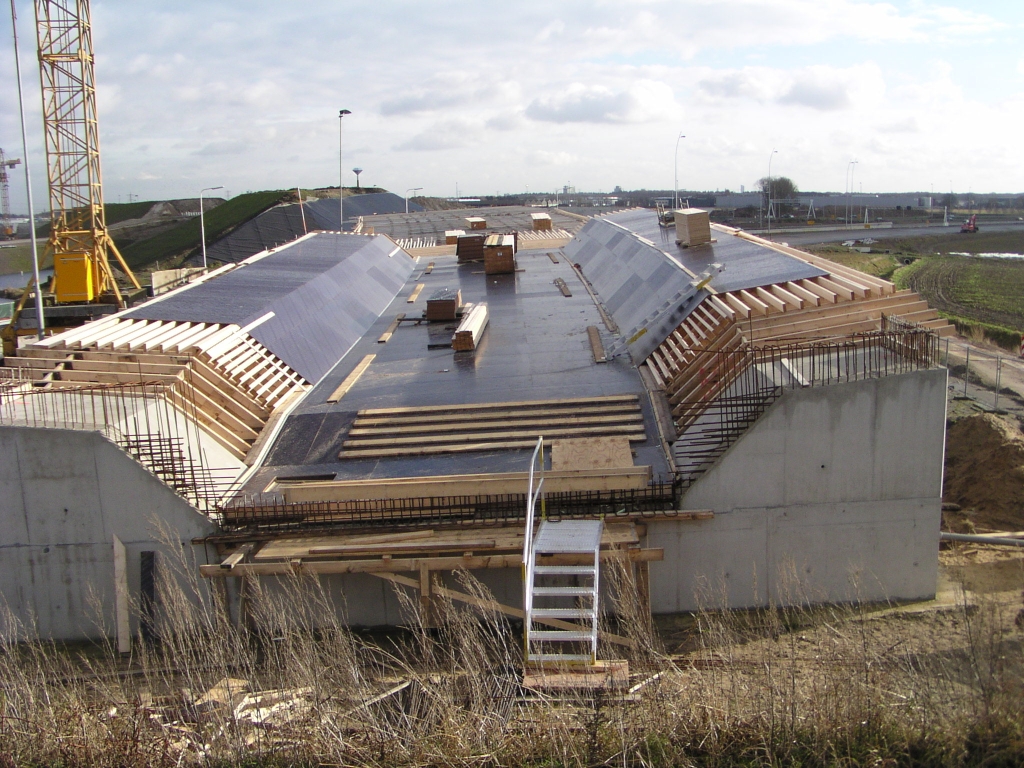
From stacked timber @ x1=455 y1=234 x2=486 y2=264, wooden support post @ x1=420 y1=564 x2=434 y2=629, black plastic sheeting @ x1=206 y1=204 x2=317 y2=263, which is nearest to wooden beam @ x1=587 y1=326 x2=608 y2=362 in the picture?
wooden support post @ x1=420 y1=564 x2=434 y2=629

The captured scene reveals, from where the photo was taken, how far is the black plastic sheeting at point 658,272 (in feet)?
67.0

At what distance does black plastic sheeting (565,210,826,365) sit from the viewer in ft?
67.0

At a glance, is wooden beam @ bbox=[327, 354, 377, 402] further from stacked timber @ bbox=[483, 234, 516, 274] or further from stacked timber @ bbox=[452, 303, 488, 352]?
stacked timber @ bbox=[483, 234, 516, 274]

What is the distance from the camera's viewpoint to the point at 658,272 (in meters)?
26.4

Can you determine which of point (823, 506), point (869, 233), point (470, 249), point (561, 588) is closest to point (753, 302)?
point (823, 506)

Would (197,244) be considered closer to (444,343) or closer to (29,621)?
(444,343)

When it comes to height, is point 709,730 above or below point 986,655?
below

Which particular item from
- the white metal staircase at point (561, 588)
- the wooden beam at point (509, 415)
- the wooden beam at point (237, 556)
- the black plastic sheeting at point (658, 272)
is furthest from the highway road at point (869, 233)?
the wooden beam at point (237, 556)

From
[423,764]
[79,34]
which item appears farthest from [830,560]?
[79,34]

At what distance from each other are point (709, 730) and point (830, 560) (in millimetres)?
6858

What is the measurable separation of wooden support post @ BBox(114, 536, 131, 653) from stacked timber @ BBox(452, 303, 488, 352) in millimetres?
10033

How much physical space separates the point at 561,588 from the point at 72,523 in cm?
820

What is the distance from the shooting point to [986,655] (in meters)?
8.56

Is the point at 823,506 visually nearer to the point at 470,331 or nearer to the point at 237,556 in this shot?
the point at 237,556
